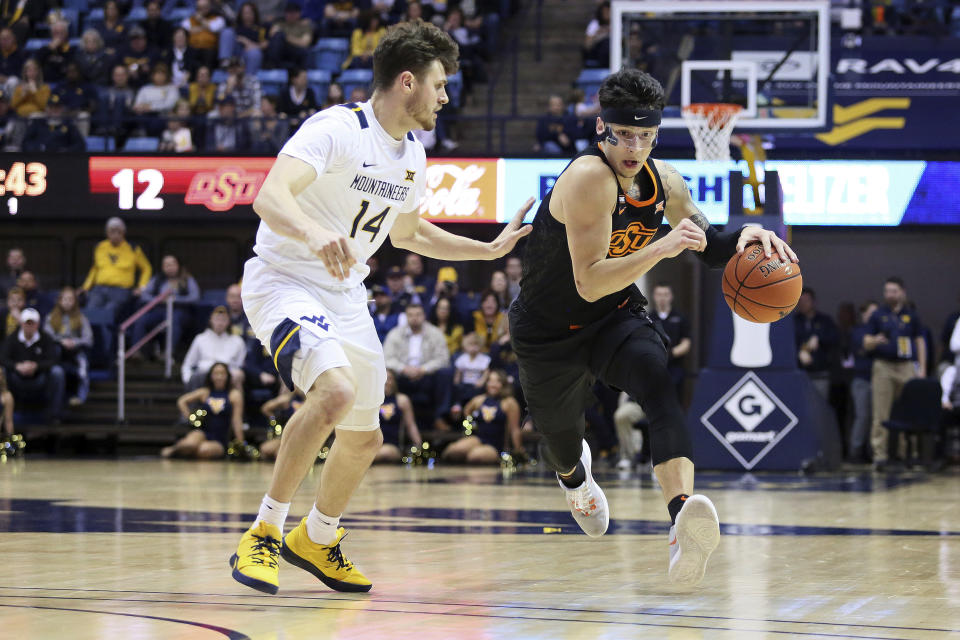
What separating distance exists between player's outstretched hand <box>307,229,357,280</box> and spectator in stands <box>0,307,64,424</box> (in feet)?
39.4

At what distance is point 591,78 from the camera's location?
18547 mm

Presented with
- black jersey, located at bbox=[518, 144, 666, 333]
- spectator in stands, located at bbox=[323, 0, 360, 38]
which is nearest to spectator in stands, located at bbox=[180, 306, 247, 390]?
spectator in stands, located at bbox=[323, 0, 360, 38]

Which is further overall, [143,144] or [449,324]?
[143,144]

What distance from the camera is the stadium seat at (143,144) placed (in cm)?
1816

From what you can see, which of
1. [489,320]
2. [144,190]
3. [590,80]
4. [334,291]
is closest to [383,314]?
[489,320]

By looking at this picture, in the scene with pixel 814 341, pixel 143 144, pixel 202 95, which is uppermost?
pixel 202 95

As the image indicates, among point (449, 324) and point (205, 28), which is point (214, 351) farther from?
point (205, 28)

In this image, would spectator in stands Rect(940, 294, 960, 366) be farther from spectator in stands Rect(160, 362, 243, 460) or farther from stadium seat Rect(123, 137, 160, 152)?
stadium seat Rect(123, 137, 160, 152)

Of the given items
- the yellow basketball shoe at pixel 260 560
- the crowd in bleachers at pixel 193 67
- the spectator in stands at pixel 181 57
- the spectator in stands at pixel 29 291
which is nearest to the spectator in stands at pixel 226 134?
the crowd in bleachers at pixel 193 67

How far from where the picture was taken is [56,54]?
19.9 meters

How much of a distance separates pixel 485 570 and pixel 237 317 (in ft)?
35.8

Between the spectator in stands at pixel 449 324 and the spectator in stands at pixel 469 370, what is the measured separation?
51 cm

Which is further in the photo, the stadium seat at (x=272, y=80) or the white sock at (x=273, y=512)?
the stadium seat at (x=272, y=80)

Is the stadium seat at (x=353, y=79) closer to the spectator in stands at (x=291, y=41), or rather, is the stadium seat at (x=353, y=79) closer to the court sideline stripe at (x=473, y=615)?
the spectator in stands at (x=291, y=41)
